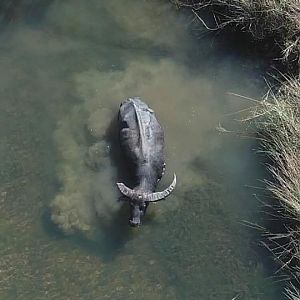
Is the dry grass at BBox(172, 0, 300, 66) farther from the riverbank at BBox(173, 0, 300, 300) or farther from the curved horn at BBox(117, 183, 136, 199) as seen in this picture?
the curved horn at BBox(117, 183, 136, 199)

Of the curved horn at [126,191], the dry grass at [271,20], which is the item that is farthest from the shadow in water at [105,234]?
the dry grass at [271,20]

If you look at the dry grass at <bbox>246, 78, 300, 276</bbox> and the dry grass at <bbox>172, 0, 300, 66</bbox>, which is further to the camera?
the dry grass at <bbox>172, 0, 300, 66</bbox>

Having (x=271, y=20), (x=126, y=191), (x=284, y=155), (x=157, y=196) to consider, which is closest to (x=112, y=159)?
(x=126, y=191)

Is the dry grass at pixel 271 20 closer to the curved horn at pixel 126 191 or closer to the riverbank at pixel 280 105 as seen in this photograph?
the riverbank at pixel 280 105

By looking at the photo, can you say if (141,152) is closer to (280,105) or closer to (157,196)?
(157,196)

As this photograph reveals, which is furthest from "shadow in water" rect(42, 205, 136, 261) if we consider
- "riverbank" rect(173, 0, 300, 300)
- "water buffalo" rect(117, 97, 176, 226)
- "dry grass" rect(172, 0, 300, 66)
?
"dry grass" rect(172, 0, 300, 66)
